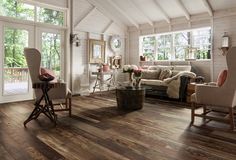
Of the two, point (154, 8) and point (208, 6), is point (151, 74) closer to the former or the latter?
point (154, 8)

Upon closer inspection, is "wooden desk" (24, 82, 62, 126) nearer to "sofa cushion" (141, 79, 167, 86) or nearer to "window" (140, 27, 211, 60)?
"sofa cushion" (141, 79, 167, 86)

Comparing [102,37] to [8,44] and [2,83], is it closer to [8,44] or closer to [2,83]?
[8,44]

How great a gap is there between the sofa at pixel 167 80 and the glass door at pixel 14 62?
3429 millimetres

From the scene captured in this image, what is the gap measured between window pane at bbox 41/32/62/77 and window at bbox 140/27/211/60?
320cm

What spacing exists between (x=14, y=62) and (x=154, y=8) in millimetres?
4344

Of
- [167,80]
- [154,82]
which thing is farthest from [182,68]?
[154,82]

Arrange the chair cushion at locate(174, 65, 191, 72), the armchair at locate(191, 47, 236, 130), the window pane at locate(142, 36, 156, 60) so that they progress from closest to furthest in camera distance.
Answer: the armchair at locate(191, 47, 236, 130)
the chair cushion at locate(174, 65, 191, 72)
the window pane at locate(142, 36, 156, 60)

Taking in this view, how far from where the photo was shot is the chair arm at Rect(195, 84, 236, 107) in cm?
297

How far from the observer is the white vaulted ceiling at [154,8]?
548 cm

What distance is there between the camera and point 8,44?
5.02 m

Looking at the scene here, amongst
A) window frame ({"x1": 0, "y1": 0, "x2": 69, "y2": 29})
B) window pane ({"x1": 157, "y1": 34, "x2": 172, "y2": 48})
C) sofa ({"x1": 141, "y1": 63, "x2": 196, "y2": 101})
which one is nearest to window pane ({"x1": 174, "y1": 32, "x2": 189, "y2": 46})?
window pane ({"x1": 157, "y1": 34, "x2": 172, "y2": 48})

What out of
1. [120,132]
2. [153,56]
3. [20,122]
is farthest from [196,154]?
[153,56]

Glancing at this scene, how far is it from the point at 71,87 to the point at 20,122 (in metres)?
2.99

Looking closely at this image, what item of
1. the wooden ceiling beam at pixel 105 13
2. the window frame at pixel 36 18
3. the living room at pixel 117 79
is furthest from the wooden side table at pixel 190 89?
the window frame at pixel 36 18
